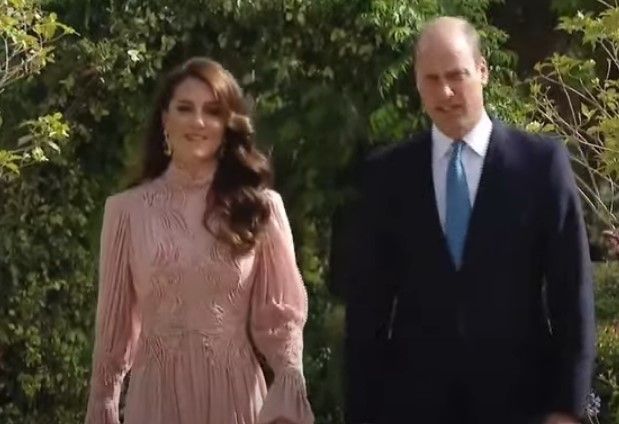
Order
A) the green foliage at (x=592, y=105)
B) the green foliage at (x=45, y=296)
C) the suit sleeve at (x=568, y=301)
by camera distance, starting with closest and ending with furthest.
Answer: the suit sleeve at (x=568, y=301) < the green foliage at (x=592, y=105) < the green foliage at (x=45, y=296)

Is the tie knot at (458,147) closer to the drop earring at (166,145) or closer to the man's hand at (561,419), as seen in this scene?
the man's hand at (561,419)

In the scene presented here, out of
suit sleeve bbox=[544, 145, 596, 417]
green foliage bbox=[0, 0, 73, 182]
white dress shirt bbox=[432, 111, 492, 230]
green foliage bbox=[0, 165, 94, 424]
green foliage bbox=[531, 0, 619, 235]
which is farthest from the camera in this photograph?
green foliage bbox=[0, 165, 94, 424]

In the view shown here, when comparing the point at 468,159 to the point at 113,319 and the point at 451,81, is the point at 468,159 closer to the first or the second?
the point at 451,81

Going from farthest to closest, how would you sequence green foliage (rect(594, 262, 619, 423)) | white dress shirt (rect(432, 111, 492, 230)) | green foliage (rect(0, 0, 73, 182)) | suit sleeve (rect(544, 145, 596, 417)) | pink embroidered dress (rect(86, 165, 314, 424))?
green foliage (rect(594, 262, 619, 423)) → green foliage (rect(0, 0, 73, 182)) → pink embroidered dress (rect(86, 165, 314, 424)) → white dress shirt (rect(432, 111, 492, 230)) → suit sleeve (rect(544, 145, 596, 417))

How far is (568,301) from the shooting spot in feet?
10.8

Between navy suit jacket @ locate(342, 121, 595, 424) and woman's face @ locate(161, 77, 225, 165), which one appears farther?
woman's face @ locate(161, 77, 225, 165)

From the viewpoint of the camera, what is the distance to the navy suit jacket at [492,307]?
10.9 ft

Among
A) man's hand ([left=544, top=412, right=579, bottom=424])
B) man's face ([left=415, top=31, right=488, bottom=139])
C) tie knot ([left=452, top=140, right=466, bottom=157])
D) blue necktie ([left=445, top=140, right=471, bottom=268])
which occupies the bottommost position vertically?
man's hand ([left=544, top=412, right=579, bottom=424])

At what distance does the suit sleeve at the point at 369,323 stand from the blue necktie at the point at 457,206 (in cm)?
18

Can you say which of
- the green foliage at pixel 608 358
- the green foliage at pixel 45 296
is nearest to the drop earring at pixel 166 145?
the green foliage at pixel 45 296

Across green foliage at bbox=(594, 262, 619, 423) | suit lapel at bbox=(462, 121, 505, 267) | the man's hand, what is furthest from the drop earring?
green foliage at bbox=(594, 262, 619, 423)

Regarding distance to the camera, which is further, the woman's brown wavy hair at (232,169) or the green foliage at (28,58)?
the green foliage at (28,58)

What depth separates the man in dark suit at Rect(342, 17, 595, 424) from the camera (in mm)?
3324

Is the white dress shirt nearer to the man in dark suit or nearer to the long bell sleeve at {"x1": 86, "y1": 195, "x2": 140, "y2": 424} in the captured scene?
the man in dark suit
